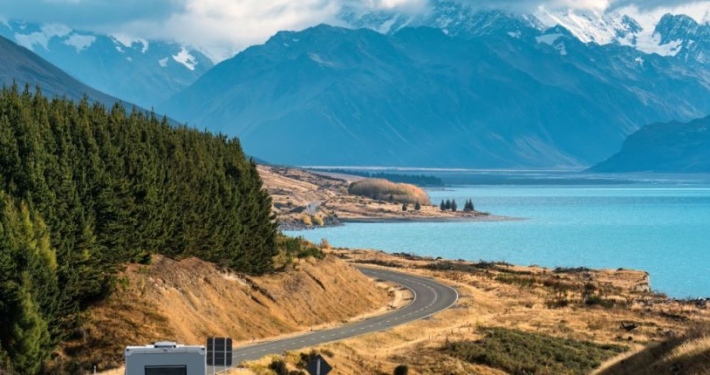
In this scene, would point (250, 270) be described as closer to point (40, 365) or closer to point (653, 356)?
point (40, 365)

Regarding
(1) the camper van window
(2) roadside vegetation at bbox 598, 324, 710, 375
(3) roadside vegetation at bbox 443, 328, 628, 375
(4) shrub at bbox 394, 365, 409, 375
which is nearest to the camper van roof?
(1) the camper van window

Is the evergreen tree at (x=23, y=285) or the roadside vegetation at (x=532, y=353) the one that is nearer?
the evergreen tree at (x=23, y=285)

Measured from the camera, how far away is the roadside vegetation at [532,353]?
6281cm

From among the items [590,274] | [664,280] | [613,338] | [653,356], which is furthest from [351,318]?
[664,280]

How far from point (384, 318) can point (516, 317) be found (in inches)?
466

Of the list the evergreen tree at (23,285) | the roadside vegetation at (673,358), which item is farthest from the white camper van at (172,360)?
the evergreen tree at (23,285)

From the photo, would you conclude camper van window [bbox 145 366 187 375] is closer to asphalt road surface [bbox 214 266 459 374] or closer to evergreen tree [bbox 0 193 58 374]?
asphalt road surface [bbox 214 266 459 374]

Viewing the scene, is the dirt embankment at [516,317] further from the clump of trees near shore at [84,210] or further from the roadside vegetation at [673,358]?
the clump of trees near shore at [84,210]

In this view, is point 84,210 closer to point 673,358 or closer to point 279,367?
point 279,367

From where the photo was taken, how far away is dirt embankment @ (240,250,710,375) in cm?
5966

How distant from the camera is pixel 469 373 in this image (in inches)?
2350

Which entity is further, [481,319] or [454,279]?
[454,279]

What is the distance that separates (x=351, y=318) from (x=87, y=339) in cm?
3012

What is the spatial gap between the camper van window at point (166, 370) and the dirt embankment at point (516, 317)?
455 inches
